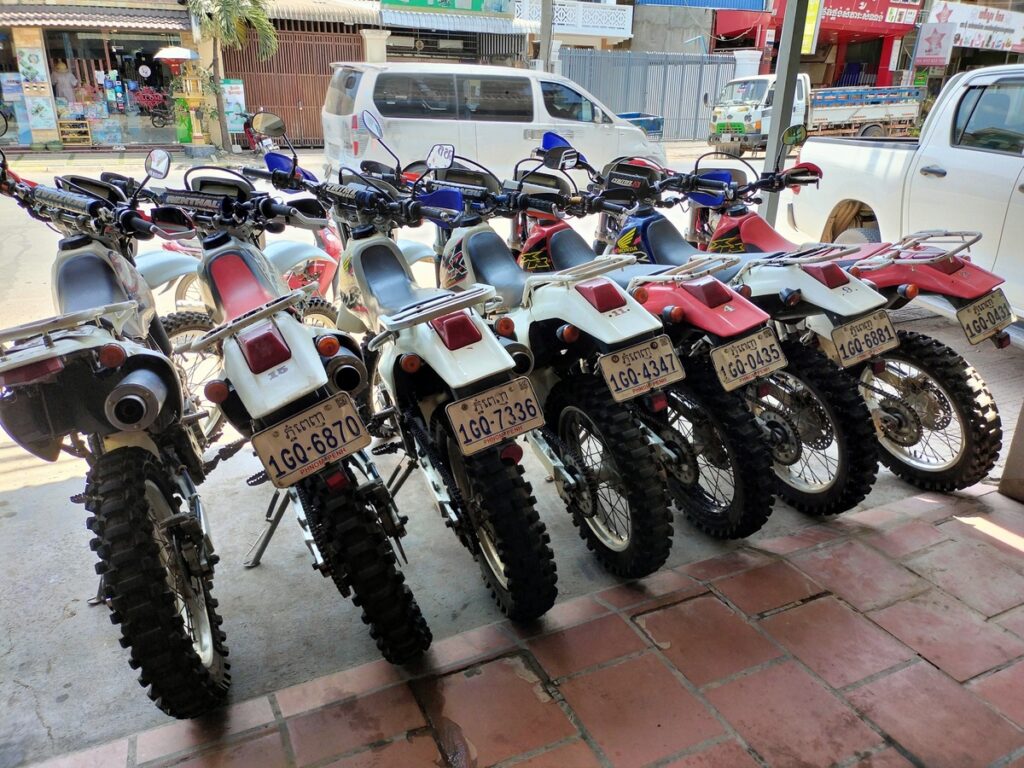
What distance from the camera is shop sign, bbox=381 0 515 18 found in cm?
1617

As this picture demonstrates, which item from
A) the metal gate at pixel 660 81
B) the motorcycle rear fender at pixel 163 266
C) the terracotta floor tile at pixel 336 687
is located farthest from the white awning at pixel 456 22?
the terracotta floor tile at pixel 336 687

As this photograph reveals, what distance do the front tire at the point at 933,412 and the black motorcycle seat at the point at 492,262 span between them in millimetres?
1529

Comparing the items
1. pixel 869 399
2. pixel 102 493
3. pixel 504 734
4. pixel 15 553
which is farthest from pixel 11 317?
pixel 869 399

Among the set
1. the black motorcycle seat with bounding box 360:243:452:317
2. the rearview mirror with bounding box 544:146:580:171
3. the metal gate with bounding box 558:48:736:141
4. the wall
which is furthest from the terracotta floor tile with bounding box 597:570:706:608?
the wall

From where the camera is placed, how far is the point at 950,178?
4.72m

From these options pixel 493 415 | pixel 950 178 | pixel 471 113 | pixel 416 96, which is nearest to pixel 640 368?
pixel 493 415

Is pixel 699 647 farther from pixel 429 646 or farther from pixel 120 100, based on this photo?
pixel 120 100

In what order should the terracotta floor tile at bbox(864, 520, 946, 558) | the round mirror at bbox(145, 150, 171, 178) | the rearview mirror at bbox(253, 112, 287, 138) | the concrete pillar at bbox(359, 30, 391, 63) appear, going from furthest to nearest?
the concrete pillar at bbox(359, 30, 391, 63), the rearview mirror at bbox(253, 112, 287, 138), the round mirror at bbox(145, 150, 171, 178), the terracotta floor tile at bbox(864, 520, 946, 558)

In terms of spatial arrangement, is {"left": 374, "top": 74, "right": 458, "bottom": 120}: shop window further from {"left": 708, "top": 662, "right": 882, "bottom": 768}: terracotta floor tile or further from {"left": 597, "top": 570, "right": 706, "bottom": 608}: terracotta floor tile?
{"left": 708, "top": 662, "right": 882, "bottom": 768}: terracotta floor tile

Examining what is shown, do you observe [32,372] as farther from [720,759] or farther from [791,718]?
[791,718]

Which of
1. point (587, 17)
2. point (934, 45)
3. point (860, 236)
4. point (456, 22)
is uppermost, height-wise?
point (587, 17)

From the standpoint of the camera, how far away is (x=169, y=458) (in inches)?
91.4

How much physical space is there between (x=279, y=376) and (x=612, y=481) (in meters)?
1.19

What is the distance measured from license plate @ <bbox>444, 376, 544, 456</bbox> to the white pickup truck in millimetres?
3484
